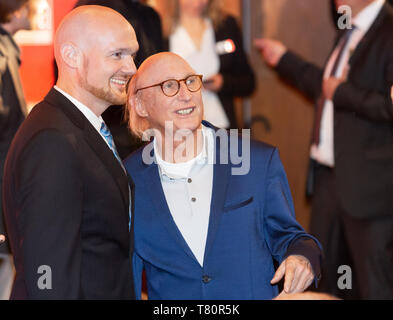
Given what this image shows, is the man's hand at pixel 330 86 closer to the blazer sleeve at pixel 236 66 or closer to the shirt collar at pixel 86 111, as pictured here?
the blazer sleeve at pixel 236 66

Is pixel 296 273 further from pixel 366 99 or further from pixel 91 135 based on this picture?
pixel 366 99

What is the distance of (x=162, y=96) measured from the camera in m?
2.52

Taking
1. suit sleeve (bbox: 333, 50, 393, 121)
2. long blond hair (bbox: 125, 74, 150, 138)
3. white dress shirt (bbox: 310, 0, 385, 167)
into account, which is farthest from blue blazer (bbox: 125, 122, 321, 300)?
white dress shirt (bbox: 310, 0, 385, 167)

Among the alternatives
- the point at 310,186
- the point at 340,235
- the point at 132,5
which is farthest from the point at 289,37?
the point at 132,5

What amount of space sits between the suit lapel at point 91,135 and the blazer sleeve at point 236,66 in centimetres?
249

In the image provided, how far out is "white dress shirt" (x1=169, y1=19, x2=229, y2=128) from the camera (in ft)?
15.0

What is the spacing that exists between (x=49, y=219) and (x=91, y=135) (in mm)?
338

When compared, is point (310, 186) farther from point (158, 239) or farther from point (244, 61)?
point (158, 239)

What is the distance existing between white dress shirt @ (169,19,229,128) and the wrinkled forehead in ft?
6.52

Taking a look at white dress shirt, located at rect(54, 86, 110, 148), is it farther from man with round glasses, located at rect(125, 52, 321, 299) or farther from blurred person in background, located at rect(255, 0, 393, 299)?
blurred person in background, located at rect(255, 0, 393, 299)

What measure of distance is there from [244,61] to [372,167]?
4.18 feet

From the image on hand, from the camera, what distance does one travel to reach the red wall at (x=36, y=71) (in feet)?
11.4

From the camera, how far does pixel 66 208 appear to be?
201cm

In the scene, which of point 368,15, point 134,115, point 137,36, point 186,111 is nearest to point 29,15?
point 137,36
